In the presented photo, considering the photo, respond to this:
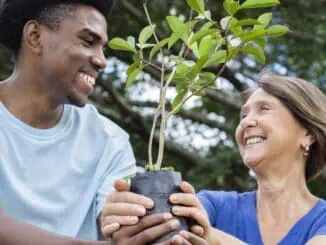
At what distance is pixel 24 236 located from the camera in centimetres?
223

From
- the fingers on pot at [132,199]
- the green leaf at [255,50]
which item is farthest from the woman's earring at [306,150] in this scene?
the fingers on pot at [132,199]

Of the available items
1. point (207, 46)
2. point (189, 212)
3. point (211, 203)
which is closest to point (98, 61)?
point (207, 46)

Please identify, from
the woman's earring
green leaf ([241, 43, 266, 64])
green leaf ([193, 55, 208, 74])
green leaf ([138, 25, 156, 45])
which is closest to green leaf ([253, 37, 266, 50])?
green leaf ([241, 43, 266, 64])

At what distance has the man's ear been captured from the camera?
8.96 ft

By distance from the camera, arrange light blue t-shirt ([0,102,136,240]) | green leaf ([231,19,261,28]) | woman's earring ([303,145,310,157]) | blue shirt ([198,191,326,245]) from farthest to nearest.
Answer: woman's earring ([303,145,310,157]), blue shirt ([198,191,326,245]), light blue t-shirt ([0,102,136,240]), green leaf ([231,19,261,28])

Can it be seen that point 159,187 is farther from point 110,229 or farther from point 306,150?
point 306,150

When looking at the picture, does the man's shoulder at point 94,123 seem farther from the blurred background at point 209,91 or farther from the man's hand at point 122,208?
the blurred background at point 209,91

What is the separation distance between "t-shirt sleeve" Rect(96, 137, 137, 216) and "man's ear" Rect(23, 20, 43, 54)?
0.38 m

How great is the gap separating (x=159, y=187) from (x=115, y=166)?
66cm

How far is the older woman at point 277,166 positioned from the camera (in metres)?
2.94

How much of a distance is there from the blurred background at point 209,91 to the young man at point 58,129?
411 cm

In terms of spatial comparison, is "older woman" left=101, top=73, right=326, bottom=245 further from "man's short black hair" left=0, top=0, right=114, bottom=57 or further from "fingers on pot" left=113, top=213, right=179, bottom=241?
"fingers on pot" left=113, top=213, right=179, bottom=241

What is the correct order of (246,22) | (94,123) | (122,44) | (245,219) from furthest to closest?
(245,219) → (94,123) → (122,44) → (246,22)

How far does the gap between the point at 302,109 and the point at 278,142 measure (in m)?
0.14
